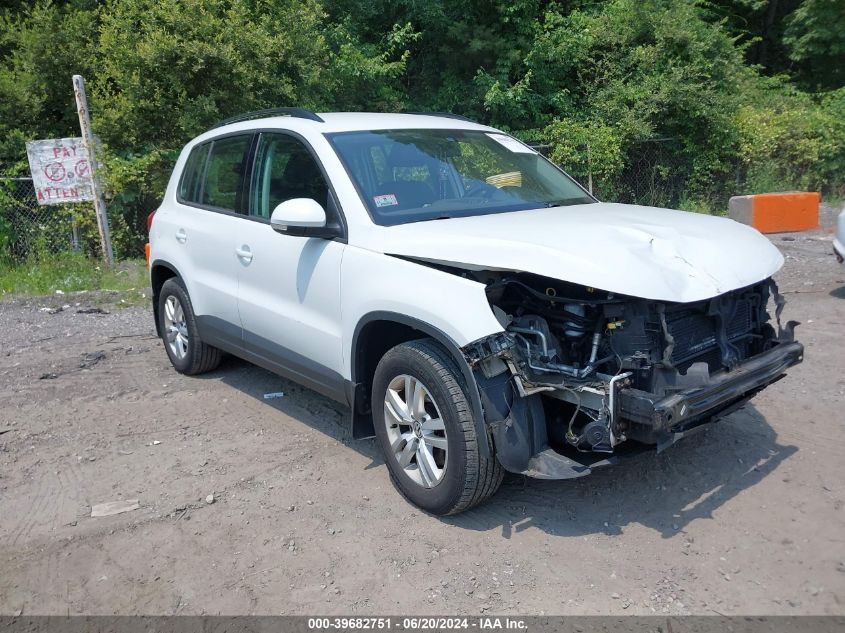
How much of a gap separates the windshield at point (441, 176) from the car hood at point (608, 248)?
0.77 ft

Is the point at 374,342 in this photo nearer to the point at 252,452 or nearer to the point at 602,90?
the point at 252,452

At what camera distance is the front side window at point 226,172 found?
531 cm

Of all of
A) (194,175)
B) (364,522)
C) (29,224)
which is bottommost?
(364,522)

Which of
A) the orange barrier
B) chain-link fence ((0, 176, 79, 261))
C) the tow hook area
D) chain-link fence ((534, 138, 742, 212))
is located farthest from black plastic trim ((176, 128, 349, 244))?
the orange barrier

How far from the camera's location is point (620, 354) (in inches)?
139

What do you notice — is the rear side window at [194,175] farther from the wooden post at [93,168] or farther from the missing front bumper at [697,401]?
the wooden post at [93,168]

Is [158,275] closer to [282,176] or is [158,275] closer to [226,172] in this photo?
[226,172]

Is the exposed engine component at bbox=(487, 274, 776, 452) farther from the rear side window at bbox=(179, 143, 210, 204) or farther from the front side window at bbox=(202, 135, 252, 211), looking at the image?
the rear side window at bbox=(179, 143, 210, 204)

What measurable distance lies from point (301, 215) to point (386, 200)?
0.50 metres

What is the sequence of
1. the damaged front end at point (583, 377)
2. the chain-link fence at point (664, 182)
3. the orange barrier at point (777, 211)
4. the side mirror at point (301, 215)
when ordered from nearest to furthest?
1. the damaged front end at point (583, 377)
2. the side mirror at point (301, 215)
3. the orange barrier at point (777, 211)
4. the chain-link fence at point (664, 182)

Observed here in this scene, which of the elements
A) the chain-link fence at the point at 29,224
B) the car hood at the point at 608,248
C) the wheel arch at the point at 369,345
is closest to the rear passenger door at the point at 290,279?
the wheel arch at the point at 369,345

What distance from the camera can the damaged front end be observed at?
136 inches

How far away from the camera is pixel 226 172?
5.51 m

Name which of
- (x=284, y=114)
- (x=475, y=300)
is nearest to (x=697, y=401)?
(x=475, y=300)
